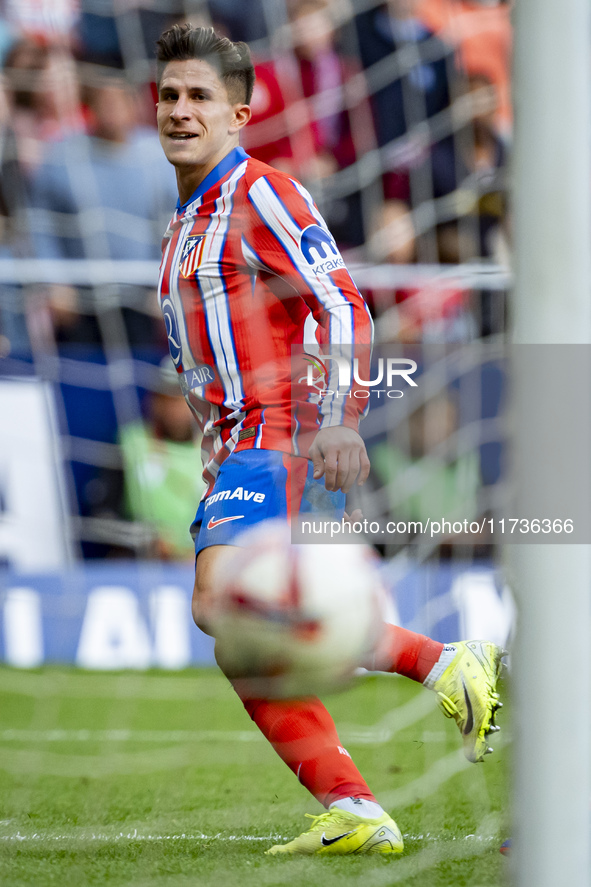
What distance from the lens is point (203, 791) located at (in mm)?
2775

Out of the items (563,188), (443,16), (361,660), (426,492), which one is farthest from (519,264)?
(443,16)

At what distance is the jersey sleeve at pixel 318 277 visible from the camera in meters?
1.98

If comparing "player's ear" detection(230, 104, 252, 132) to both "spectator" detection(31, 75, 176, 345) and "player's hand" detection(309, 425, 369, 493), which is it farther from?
"spectator" detection(31, 75, 176, 345)

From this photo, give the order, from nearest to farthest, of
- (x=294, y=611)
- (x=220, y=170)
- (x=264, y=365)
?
1. (x=294, y=611)
2. (x=264, y=365)
3. (x=220, y=170)

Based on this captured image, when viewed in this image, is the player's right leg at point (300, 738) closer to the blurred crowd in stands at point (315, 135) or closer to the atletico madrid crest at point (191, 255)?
the atletico madrid crest at point (191, 255)

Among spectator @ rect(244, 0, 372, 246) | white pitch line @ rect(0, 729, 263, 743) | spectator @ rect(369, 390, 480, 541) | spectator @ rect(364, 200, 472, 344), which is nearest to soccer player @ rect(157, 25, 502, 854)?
white pitch line @ rect(0, 729, 263, 743)

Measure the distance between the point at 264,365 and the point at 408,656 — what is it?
66 cm

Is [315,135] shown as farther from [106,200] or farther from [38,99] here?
[38,99]

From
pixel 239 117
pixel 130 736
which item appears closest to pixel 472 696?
pixel 239 117

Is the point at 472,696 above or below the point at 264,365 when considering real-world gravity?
below

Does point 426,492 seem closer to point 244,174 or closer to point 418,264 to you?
point 418,264

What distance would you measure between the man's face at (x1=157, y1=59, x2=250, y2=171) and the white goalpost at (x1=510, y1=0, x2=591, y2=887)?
105cm

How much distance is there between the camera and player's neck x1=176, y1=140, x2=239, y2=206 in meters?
2.25

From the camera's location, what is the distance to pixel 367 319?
6.66ft
